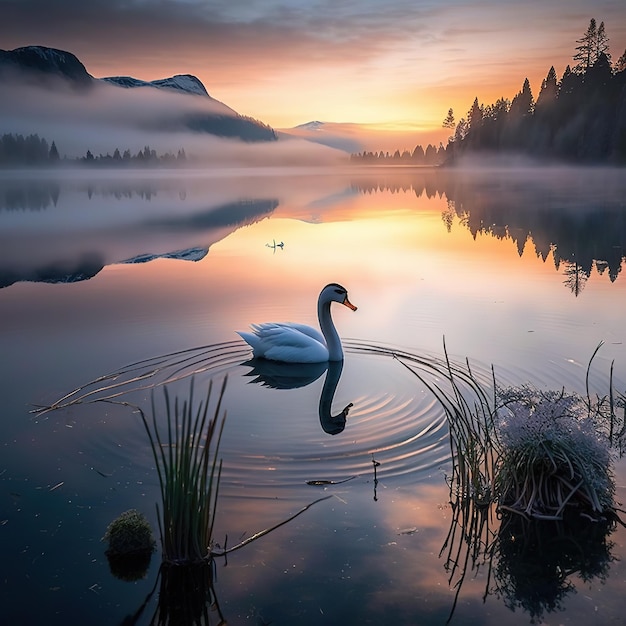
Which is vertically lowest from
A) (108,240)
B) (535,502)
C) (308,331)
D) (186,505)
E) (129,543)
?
(108,240)

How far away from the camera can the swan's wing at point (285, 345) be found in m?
11.7

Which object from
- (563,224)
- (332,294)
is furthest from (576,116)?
(332,294)

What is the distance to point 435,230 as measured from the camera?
105ft

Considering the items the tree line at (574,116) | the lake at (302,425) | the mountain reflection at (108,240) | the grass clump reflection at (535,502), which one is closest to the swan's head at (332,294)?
the lake at (302,425)

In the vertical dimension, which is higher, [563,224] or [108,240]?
[563,224]

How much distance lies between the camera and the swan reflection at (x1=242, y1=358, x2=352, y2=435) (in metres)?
10.5

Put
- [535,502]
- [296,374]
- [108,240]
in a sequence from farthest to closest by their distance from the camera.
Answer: [108,240] < [296,374] < [535,502]

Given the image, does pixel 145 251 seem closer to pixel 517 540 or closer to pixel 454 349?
pixel 454 349

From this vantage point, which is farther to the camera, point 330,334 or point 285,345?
point 330,334

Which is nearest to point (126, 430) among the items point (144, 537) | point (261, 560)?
point (144, 537)

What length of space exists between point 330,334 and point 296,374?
94 centimetres

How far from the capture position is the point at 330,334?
39.3 ft

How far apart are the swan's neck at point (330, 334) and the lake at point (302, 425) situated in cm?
24

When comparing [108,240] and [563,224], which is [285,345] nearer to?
[108,240]
